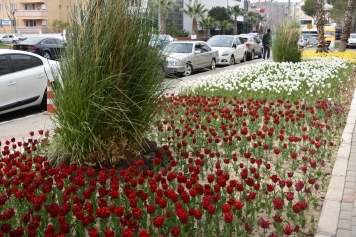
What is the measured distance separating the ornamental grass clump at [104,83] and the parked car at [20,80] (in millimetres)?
4880

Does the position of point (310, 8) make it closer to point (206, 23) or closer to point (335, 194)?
point (206, 23)

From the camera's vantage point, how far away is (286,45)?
18562mm

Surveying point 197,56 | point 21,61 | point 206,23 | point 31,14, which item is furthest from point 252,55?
point 31,14

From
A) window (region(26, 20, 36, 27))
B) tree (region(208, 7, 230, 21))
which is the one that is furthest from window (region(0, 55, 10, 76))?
window (region(26, 20, 36, 27))

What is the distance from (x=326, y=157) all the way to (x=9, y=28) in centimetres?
7713

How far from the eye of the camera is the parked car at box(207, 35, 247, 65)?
25.3 meters

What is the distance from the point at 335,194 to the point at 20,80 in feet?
25.2

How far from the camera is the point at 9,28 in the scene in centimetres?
7644

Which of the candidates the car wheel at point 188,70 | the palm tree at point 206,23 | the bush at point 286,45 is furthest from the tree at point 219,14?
the bush at point 286,45

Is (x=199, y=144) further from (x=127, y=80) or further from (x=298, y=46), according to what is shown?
(x=298, y=46)

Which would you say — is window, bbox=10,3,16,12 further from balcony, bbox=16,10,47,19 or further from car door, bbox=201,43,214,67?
car door, bbox=201,43,214,67

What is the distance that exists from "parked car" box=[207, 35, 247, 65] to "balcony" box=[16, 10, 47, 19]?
48578 mm

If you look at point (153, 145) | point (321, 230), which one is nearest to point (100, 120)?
point (153, 145)

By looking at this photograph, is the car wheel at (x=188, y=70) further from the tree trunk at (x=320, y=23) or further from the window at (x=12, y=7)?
the window at (x=12, y=7)
